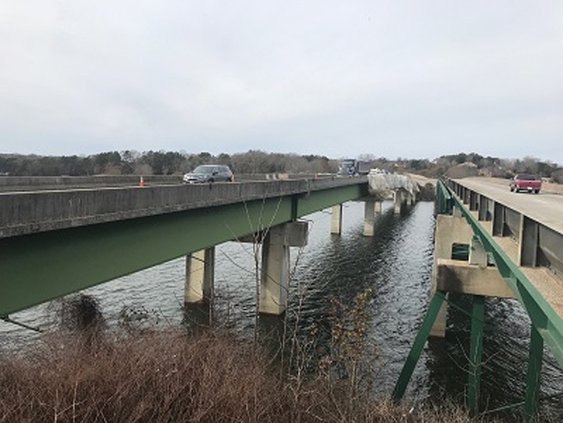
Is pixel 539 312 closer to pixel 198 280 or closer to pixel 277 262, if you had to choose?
pixel 277 262

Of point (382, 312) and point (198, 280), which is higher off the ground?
point (198, 280)

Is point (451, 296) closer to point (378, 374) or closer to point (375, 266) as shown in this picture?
point (375, 266)

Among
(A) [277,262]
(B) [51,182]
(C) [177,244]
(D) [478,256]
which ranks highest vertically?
(B) [51,182]

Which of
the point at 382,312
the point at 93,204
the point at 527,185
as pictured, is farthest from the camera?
the point at 527,185

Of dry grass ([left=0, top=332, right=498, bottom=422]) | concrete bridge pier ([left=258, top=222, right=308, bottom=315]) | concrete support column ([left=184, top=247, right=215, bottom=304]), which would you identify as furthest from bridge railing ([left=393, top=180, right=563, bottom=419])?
concrete support column ([left=184, top=247, right=215, bottom=304])

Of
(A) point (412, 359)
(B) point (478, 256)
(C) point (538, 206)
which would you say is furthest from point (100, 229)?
(C) point (538, 206)

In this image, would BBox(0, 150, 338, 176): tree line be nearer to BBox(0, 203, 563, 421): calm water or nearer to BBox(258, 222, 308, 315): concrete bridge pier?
BBox(0, 203, 563, 421): calm water

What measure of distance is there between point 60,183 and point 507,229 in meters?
17.4

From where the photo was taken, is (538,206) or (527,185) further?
(527,185)

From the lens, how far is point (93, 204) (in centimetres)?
927

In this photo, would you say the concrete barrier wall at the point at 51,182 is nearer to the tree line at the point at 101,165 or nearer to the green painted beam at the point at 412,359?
the green painted beam at the point at 412,359

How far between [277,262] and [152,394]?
53.4ft

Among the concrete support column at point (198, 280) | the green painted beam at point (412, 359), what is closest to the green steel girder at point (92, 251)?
the green painted beam at point (412, 359)

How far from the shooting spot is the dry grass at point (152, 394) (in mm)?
6250
